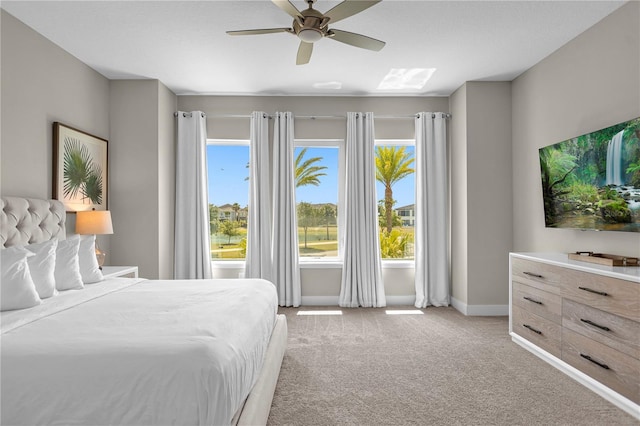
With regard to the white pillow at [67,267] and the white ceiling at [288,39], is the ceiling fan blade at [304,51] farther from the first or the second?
the white pillow at [67,267]

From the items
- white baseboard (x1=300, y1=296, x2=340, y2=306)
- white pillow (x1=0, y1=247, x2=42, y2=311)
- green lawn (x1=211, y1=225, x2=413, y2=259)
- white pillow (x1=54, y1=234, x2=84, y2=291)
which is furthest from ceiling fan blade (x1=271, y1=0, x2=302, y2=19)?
white baseboard (x1=300, y1=296, x2=340, y2=306)

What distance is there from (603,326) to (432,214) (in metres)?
2.69

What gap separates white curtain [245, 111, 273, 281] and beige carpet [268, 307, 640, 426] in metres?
1.19

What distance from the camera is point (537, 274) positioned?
128 inches

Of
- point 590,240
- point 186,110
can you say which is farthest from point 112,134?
point 590,240

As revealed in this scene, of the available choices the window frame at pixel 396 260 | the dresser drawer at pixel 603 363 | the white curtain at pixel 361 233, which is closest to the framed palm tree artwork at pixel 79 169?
the white curtain at pixel 361 233

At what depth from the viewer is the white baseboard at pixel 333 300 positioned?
5.16 metres

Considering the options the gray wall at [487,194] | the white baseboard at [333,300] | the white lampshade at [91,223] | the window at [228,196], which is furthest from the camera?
the window at [228,196]

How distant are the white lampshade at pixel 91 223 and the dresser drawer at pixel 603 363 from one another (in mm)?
4193

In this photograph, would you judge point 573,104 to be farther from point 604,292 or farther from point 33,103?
point 33,103

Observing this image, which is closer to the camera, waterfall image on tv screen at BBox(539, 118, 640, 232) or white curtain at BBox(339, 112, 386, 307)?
waterfall image on tv screen at BBox(539, 118, 640, 232)

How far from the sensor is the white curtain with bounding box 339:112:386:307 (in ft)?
16.6

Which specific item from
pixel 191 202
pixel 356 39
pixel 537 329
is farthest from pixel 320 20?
pixel 191 202

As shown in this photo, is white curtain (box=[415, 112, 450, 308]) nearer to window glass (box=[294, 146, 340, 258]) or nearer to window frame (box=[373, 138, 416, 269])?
window frame (box=[373, 138, 416, 269])
